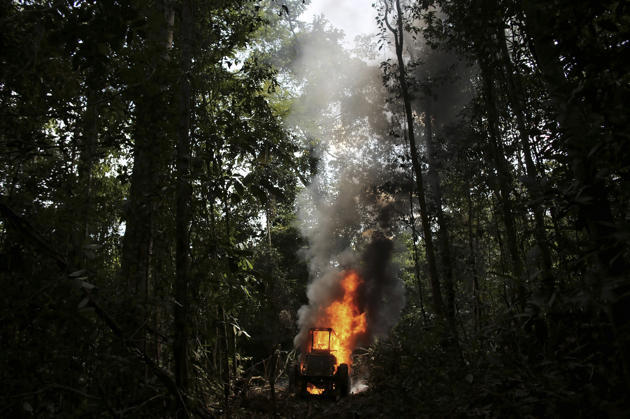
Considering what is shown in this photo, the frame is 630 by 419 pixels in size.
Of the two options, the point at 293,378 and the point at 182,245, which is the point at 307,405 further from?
the point at 182,245

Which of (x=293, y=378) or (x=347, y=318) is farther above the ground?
(x=347, y=318)

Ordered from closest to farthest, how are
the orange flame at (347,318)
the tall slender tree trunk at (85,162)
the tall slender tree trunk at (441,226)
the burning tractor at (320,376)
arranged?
the tall slender tree trunk at (85,162)
the burning tractor at (320,376)
the tall slender tree trunk at (441,226)
the orange flame at (347,318)

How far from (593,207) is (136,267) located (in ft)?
13.7

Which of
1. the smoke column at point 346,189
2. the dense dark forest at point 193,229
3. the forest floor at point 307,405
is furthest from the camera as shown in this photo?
the smoke column at point 346,189

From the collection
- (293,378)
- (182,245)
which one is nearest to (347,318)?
(293,378)

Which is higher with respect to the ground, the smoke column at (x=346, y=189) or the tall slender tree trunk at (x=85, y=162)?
the smoke column at (x=346, y=189)

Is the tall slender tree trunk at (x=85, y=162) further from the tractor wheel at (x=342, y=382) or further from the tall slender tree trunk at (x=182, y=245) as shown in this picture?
the tractor wheel at (x=342, y=382)

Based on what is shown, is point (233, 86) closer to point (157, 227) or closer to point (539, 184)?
point (157, 227)

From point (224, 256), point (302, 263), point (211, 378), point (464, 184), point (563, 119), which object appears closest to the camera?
point (563, 119)

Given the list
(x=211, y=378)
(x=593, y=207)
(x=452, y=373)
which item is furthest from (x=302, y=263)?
(x=593, y=207)

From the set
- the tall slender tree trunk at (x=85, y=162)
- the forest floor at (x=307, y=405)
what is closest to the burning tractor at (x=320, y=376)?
the forest floor at (x=307, y=405)

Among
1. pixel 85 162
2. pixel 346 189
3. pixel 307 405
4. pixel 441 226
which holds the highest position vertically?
pixel 346 189

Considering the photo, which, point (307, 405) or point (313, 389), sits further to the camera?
point (313, 389)

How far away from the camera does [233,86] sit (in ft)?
25.9
